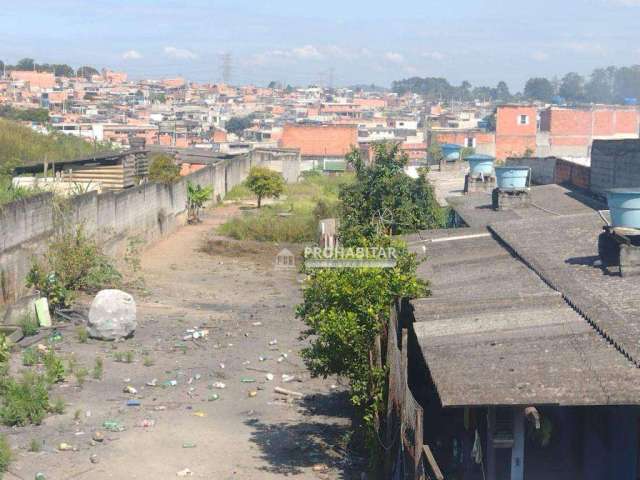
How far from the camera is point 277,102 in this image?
6959 inches

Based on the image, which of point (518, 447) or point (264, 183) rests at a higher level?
point (518, 447)

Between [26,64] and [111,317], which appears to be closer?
[111,317]

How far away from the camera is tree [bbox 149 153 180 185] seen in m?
34.4

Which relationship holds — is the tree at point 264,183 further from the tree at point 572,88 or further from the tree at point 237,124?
the tree at point 572,88

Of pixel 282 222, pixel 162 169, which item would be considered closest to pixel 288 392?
pixel 282 222

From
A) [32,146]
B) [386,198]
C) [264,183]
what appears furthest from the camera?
[32,146]

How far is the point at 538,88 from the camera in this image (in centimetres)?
17925

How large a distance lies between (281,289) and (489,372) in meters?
13.0

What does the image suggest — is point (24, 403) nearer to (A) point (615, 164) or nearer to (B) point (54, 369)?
(B) point (54, 369)

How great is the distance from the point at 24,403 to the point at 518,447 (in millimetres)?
5806

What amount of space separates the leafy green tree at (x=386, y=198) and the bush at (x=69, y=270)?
485cm

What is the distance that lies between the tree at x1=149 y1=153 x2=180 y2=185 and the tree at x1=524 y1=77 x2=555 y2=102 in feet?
486

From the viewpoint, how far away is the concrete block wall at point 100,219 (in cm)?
1605

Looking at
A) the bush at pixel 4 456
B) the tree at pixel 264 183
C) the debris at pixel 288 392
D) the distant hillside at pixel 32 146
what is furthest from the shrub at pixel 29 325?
the tree at pixel 264 183
